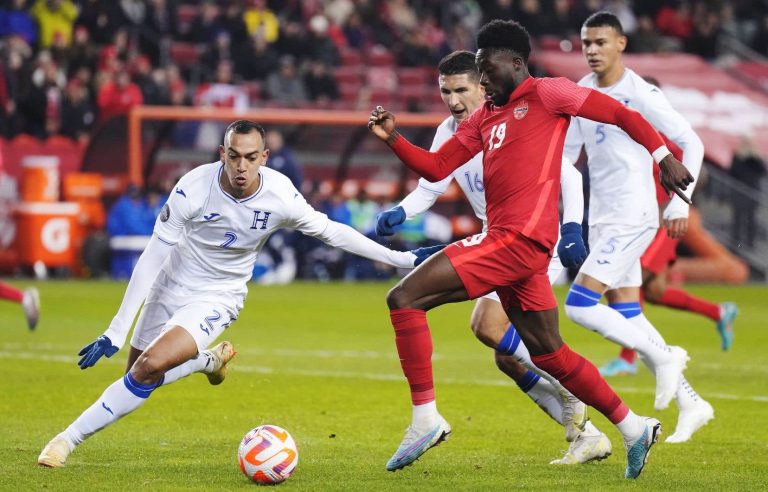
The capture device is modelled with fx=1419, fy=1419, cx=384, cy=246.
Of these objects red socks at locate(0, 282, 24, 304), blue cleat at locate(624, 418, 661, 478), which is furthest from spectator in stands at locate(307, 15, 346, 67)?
blue cleat at locate(624, 418, 661, 478)

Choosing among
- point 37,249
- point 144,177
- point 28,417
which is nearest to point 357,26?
point 144,177

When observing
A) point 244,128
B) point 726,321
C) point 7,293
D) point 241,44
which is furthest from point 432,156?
point 241,44

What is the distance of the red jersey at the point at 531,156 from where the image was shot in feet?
23.3

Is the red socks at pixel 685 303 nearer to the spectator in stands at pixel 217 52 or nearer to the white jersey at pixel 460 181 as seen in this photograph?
the white jersey at pixel 460 181

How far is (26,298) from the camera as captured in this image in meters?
14.6

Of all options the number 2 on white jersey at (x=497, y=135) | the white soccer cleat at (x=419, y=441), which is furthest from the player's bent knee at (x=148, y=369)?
the number 2 on white jersey at (x=497, y=135)

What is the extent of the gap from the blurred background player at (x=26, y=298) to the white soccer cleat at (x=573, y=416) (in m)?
7.84

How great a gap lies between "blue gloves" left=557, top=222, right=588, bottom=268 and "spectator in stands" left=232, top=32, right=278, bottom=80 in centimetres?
1873

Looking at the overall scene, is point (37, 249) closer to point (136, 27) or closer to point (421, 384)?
point (136, 27)

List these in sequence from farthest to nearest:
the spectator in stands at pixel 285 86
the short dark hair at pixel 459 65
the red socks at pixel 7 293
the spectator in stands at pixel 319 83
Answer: the spectator in stands at pixel 319 83 < the spectator in stands at pixel 285 86 < the red socks at pixel 7 293 < the short dark hair at pixel 459 65

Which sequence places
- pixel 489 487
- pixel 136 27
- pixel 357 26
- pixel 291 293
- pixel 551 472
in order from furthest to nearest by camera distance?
pixel 357 26
pixel 136 27
pixel 291 293
pixel 551 472
pixel 489 487

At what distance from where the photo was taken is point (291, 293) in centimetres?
2100

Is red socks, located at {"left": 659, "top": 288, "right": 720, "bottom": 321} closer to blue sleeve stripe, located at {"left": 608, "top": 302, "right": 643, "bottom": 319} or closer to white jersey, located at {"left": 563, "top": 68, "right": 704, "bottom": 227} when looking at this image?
blue sleeve stripe, located at {"left": 608, "top": 302, "right": 643, "bottom": 319}

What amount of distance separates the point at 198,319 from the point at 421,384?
132 cm
